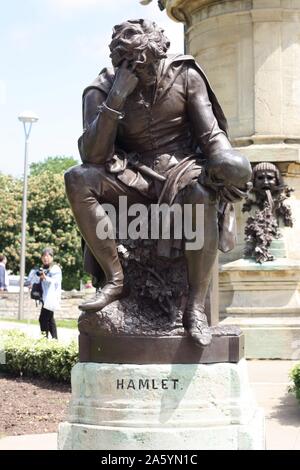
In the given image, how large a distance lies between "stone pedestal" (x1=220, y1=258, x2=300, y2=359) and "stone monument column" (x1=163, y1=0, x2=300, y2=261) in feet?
1.37

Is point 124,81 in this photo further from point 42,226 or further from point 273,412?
point 42,226

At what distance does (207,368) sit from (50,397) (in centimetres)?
528

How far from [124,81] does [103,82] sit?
15.7 inches

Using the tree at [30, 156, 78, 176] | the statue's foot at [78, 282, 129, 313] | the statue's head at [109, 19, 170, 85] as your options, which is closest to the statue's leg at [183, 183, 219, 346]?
the statue's foot at [78, 282, 129, 313]

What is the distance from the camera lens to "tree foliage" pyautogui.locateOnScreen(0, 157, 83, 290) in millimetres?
54750

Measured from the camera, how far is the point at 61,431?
5820mm

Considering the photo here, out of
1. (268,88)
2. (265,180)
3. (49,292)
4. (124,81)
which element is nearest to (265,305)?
(265,180)

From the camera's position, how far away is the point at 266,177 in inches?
497

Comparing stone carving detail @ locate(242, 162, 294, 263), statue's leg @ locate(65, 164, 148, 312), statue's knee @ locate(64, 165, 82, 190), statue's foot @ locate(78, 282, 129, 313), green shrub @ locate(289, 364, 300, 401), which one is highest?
stone carving detail @ locate(242, 162, 294, 263)

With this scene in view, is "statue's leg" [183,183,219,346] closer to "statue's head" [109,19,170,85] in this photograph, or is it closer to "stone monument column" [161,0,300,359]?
"statue's head" [109,19,170,85]

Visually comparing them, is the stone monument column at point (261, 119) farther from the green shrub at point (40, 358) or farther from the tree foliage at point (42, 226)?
the tree foliage at point (42, 226)

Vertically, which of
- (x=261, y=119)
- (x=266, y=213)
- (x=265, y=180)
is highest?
(x=261, y=119)

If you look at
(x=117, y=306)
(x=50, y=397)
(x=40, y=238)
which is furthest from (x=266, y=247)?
(x=40, y=238)

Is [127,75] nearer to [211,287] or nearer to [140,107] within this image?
[140,107]
